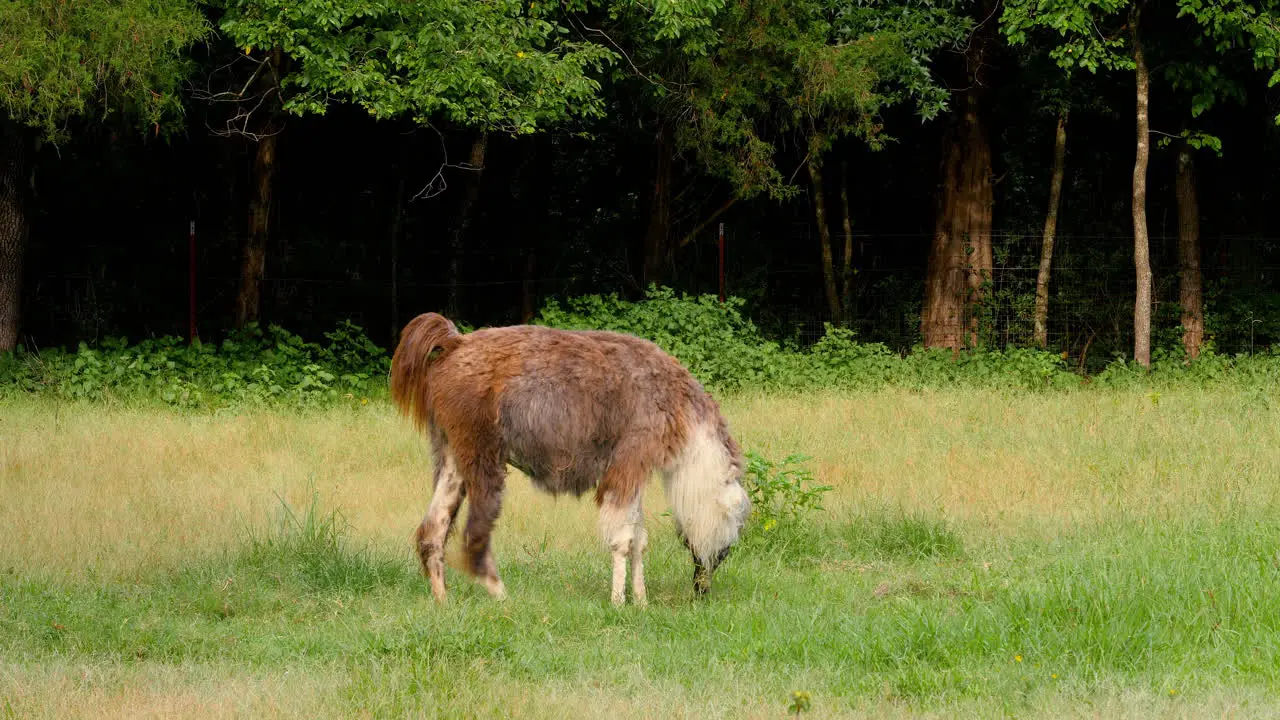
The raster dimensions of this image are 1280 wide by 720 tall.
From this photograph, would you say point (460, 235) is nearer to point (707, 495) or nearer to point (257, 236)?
point (257, 236)

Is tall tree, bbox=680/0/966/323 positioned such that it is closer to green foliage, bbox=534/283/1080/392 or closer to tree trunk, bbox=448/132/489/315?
green foliage, bbox=534/283/1080/392

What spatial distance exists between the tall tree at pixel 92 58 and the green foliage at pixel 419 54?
0.71 m

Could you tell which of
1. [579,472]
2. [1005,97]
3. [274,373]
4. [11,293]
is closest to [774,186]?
[1005,97]

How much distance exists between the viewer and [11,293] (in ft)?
51.8

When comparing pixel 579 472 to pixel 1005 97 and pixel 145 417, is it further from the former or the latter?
pixel 1005 97

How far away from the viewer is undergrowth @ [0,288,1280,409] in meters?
14.5

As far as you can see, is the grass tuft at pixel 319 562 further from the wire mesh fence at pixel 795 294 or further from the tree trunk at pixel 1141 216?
the tree trunk at pixel 1141 216

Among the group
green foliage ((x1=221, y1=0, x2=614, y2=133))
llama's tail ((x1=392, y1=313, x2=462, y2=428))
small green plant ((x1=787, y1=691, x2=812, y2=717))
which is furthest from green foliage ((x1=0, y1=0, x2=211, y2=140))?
small green plant ((x1=787, y1=691, x2=812, y2=717))

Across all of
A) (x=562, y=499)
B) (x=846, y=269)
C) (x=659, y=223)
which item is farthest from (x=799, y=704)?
(x=846, y=269)

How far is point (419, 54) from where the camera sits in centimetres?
1368

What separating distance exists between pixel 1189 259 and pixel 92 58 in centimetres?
1482

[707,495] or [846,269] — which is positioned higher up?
[846,269]

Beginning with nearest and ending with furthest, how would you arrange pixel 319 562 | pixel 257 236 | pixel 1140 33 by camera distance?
pixel 319 562
pixel 1140 33
pixel 257 236

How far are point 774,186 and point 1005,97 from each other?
18.0 ft
